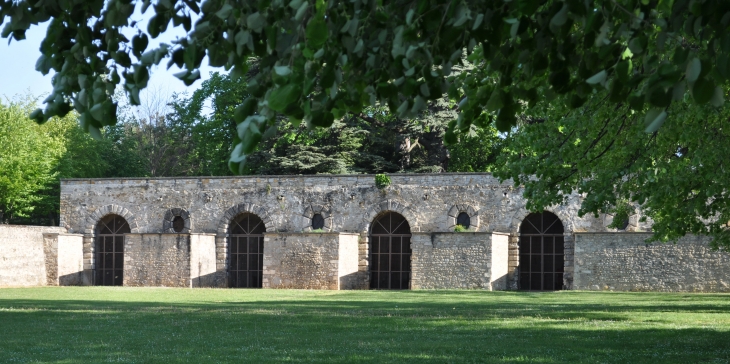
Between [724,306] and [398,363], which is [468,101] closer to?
[398,363]

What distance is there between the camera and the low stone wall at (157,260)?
34.7 metres

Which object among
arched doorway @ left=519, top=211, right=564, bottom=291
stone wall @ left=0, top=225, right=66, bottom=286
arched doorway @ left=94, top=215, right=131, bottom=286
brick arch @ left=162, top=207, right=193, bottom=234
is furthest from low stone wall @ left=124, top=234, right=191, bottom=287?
arched doorway @ left=519, top=211, right=564, bottom=291

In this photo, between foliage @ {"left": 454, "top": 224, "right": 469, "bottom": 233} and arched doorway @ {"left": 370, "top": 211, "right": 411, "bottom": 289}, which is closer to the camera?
foliage @ {"left": 454, "top": 224, "right": 469, "bottom": 233}

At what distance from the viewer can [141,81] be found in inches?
191

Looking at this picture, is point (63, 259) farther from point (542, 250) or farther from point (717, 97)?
point (717, 97)

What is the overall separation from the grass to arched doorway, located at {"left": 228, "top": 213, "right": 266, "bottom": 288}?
1055cm

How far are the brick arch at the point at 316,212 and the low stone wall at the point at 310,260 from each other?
95 centimetres

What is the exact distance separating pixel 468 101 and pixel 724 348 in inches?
334

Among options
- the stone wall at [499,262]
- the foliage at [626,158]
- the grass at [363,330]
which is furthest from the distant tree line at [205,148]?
the foliage at [626,158]

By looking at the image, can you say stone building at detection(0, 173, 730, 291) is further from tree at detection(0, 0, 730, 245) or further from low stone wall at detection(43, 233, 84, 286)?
tree at detection(0, 0, 730, 245)

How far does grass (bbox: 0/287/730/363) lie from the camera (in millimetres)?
11781

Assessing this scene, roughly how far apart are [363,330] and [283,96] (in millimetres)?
11516

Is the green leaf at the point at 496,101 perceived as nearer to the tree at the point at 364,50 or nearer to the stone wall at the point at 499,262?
the tree at the point at 364,50

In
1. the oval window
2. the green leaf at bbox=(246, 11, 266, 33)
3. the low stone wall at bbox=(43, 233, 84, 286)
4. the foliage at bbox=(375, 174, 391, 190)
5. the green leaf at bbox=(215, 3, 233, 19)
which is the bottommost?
the low stone wall at bbox=(43, 233, 84, 286)
